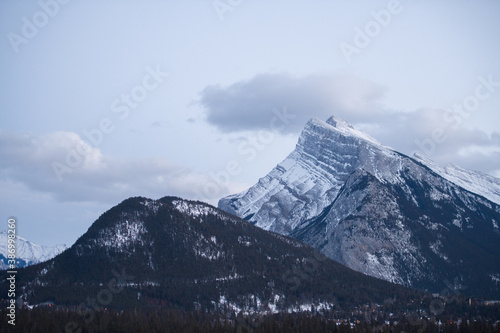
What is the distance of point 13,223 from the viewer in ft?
650

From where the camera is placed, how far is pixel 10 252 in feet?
648

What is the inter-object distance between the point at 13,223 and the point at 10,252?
8283 millimetres
